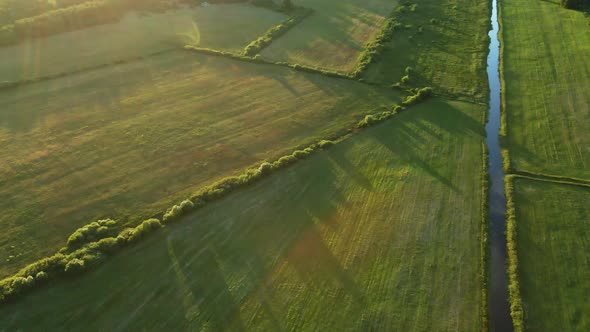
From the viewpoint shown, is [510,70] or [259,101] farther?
[510,70]

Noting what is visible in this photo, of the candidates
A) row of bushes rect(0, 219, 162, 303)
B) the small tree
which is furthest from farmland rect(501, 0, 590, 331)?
the small tree

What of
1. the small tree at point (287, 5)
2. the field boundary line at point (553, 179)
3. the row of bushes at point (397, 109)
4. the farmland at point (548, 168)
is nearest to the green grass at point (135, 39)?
the small tree at point (287, 5)

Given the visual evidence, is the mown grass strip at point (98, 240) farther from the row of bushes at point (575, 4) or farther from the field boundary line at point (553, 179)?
the row of bushes at point (575, 4)

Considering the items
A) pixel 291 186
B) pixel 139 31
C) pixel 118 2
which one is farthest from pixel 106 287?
pixel 118 2

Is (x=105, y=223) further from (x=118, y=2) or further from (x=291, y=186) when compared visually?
(x=118, y=2)

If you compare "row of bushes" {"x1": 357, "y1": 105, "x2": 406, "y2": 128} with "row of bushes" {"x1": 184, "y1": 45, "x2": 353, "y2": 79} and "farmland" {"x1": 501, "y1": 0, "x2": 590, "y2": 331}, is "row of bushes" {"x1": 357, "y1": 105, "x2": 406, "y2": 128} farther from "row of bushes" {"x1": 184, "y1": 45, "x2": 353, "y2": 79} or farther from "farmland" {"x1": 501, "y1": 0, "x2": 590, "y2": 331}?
"farmland" {"x1": 501, "y1": 0, "x2": 590, "y2": 331}

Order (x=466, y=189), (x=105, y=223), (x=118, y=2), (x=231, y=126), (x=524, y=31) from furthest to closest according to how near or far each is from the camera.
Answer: (x=118, y=2), (x=524, y=31), (x=231, y=126), (x=466, y=189), (x=105, y=223)
